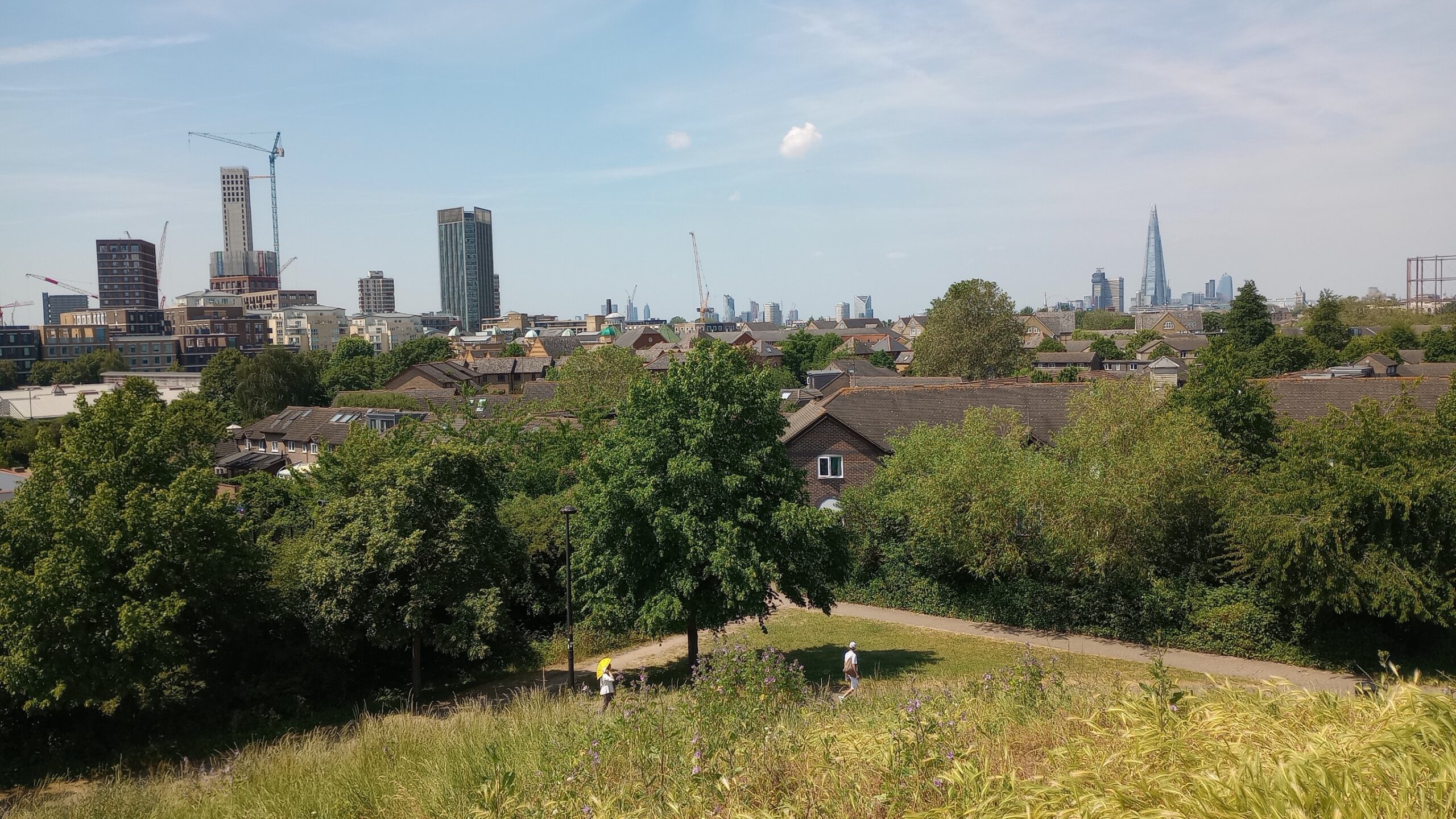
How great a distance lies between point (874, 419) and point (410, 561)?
2044 cm

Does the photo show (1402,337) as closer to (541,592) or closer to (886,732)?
(541,592)

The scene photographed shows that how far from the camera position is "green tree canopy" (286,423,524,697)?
58.2 ft

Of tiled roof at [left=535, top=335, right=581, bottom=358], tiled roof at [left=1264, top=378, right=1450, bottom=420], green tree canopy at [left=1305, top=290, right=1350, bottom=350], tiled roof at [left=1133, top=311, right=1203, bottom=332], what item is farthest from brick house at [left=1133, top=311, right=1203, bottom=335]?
tiled roof at [left=1264, top=378, right=1450, bottom=420]

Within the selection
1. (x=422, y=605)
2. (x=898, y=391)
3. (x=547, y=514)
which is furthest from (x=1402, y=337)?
(x=422, y=605)

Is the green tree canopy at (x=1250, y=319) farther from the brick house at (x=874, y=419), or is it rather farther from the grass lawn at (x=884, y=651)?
the grass lawn at (x=884, y=651)

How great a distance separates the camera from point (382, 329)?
618ft

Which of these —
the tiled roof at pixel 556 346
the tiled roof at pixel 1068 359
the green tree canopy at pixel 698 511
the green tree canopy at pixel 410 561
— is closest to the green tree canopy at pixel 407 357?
the tiled roof at pixel 556 346

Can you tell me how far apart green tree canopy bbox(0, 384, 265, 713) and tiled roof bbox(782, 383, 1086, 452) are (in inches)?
760

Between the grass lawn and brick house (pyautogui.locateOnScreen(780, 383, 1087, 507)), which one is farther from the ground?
brick house (pyautogui.locateOnScreen(780, 383, 1087, 507))

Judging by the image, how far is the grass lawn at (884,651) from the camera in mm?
19891

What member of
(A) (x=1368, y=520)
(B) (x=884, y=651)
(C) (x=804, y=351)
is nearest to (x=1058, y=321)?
(C) (x=804, y=351)

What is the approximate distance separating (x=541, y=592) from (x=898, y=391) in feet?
58.5

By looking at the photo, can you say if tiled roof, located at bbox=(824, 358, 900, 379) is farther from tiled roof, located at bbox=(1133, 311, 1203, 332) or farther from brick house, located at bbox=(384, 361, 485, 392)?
tiled roof, located at bbox=(1133, 311, 1203, 332)

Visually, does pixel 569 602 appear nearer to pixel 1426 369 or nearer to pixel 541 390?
pixel 541 390
